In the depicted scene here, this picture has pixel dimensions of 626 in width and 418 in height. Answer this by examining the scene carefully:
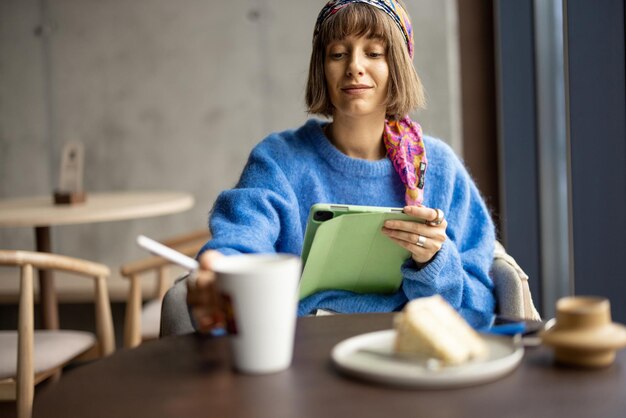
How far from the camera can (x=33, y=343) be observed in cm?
230

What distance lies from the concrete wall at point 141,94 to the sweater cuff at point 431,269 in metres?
2.65

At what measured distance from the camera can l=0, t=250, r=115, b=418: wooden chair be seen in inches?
86.1

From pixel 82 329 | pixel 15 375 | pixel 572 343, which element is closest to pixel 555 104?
pixel 15 375

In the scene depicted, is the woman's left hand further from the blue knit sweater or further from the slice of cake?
the slice of cake

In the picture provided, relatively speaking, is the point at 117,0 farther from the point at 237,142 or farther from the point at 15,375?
the point at 15,375

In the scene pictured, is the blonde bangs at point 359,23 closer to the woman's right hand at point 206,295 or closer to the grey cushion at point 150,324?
the woman's right hand at point 206,295

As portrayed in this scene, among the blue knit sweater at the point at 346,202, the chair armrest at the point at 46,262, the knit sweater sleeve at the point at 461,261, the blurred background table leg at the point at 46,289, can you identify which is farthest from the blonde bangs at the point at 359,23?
the blurred background table leg at the point at 46,289

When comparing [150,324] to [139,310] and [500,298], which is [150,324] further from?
[500,298]

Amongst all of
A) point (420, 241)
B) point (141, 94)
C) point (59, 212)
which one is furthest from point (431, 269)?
point (141, 94)

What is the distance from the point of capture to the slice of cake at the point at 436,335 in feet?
3.01

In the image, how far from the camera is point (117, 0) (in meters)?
4.21

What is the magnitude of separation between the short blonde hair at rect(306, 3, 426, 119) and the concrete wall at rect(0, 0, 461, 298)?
2.30 m

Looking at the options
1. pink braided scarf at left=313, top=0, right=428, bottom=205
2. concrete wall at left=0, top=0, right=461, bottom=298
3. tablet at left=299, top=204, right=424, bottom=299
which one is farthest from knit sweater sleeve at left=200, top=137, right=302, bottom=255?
concrete wall at left=0, top=0, right=461, bottom=298

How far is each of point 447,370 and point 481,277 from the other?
0.88 m
